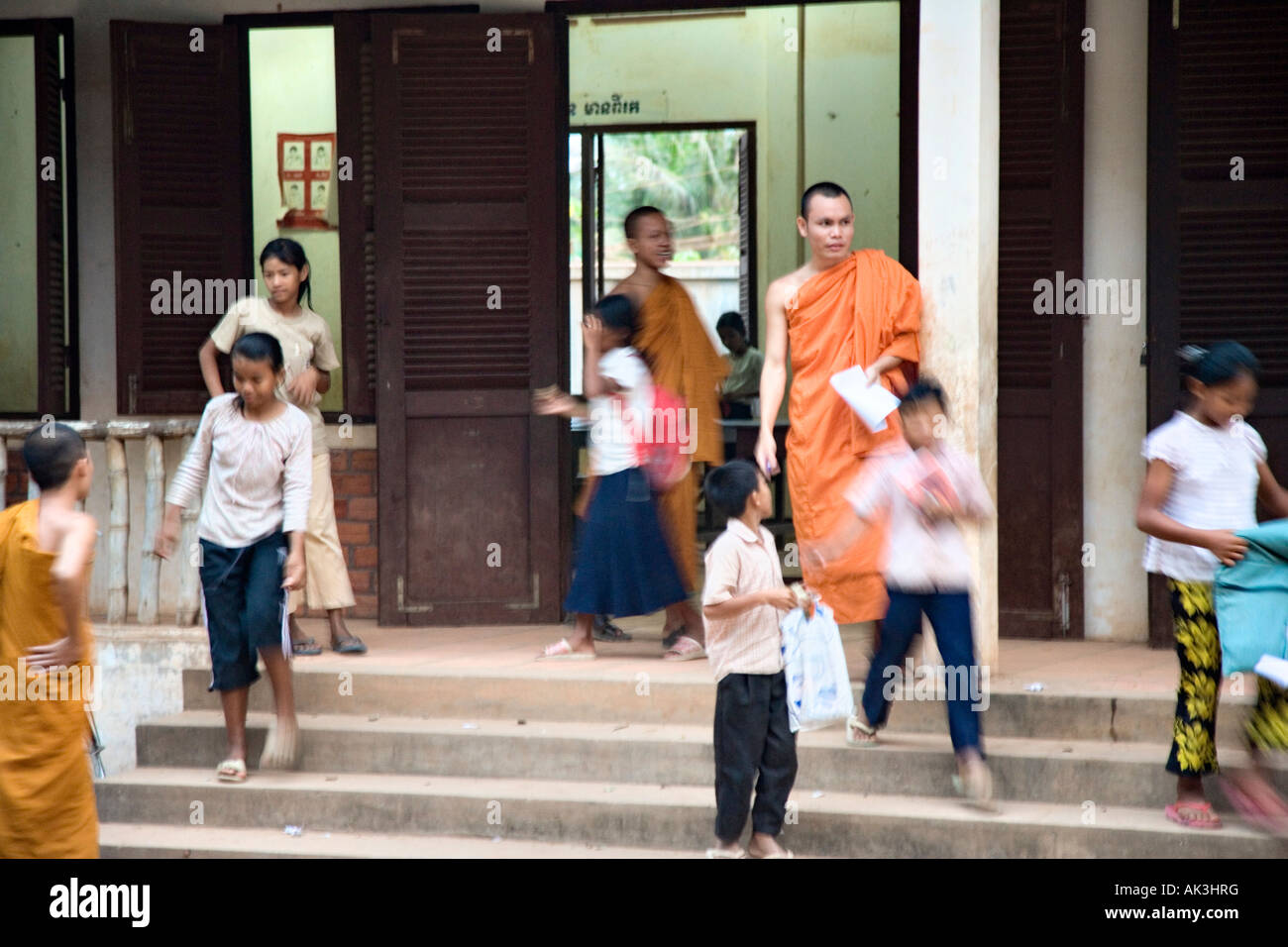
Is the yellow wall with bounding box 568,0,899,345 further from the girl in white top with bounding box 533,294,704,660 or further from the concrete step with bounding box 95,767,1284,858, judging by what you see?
the concrete step with bounding box 95,767,1284,858

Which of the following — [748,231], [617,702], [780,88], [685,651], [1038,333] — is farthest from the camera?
[748,231]

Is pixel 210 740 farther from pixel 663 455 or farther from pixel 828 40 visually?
pixel 828 40

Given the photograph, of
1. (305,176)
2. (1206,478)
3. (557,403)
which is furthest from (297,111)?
(1206,478)

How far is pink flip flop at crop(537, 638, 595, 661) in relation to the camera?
5844 millimetres

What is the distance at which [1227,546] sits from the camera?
166 inches

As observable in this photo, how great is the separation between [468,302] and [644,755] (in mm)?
2578

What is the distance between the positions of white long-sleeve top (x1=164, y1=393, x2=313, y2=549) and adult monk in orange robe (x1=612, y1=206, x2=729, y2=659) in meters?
1.48

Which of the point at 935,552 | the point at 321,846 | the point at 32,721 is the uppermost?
the point at 935,552

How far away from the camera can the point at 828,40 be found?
34.9 feet

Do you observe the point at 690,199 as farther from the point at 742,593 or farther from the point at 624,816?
the point at 742,593

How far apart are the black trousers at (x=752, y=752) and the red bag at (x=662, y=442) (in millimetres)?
1553

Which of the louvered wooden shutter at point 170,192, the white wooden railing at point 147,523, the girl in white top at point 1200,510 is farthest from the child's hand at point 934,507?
the louvered wooden shutter at point 170,192

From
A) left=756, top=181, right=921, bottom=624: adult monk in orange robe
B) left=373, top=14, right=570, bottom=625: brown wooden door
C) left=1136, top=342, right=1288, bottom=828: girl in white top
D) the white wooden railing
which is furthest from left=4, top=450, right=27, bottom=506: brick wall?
left=1136, top=342, right=1288, bottom=828: girl in white top

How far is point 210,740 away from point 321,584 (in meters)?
0.87
